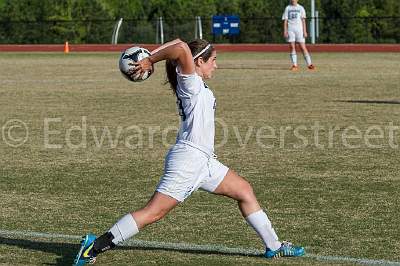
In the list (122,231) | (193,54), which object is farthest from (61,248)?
(193,54)

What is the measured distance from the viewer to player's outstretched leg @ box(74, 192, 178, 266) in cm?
718

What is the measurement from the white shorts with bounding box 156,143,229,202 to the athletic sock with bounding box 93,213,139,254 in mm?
309

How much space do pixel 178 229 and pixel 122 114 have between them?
9.67 metres

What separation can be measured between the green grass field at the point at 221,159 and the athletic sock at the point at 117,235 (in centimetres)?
35

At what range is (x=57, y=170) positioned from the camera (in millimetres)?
12117

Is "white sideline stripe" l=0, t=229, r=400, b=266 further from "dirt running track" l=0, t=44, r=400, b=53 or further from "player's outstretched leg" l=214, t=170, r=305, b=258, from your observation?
"dirt running track" l=0, t=44, r=400, b=53

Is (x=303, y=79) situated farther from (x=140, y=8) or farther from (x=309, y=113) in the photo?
(x=140, y=8)

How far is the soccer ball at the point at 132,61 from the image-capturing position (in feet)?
22.9

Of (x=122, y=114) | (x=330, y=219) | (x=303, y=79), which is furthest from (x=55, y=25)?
(x=330, y=219)

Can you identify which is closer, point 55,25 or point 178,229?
point 178,229

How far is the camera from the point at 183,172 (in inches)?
284

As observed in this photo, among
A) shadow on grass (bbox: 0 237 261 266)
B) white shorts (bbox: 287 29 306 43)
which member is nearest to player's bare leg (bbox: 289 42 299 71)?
white shorts (bbox: 287 29 306 43)

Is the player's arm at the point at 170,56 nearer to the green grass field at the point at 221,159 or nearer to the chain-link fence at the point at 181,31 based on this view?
the green grass field at the point at 221,159

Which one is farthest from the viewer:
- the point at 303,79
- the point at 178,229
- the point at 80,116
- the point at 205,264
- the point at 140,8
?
the point at 140,8
